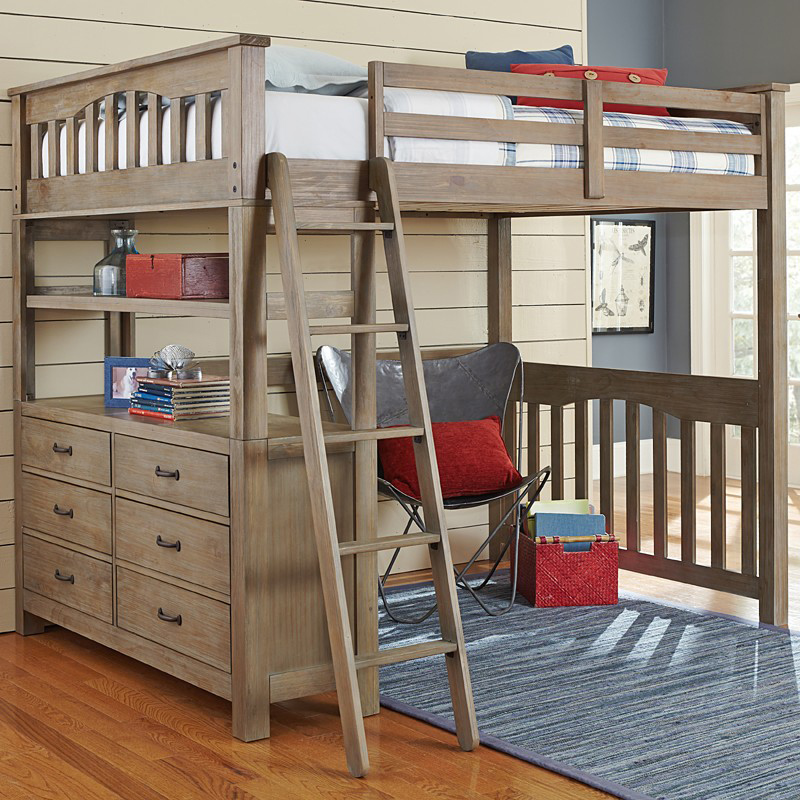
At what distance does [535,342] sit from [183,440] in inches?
77.5

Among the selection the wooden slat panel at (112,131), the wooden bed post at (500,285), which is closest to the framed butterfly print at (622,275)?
the wooden bed post at (500,285)

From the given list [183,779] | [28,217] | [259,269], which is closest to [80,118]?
[28,217]

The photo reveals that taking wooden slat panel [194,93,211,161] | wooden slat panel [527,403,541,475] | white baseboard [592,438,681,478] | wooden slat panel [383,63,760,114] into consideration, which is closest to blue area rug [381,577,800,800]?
wooden slat panel [527,403,541,475]

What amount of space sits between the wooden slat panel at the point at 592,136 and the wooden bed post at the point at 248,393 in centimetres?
94

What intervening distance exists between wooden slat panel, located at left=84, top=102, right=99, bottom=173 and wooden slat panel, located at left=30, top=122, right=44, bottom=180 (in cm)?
31

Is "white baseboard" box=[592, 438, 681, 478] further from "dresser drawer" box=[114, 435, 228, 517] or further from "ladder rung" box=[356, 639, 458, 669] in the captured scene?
"ladder rung" box=[356, 639, 458, 669]

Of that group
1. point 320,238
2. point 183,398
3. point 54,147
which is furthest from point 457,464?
point 54,147

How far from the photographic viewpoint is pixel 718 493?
3635 millimetres

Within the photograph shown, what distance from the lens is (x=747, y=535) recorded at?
3.60 m

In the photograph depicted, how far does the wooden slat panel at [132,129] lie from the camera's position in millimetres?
2877

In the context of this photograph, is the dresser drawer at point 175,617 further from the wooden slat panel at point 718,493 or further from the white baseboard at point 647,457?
the white baseboard at point 647,457

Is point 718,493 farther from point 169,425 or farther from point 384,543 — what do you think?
point 169,425

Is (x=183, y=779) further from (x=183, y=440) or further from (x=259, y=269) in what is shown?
(x=259, y=269)

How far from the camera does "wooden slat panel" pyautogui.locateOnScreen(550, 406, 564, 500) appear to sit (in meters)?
4.23
